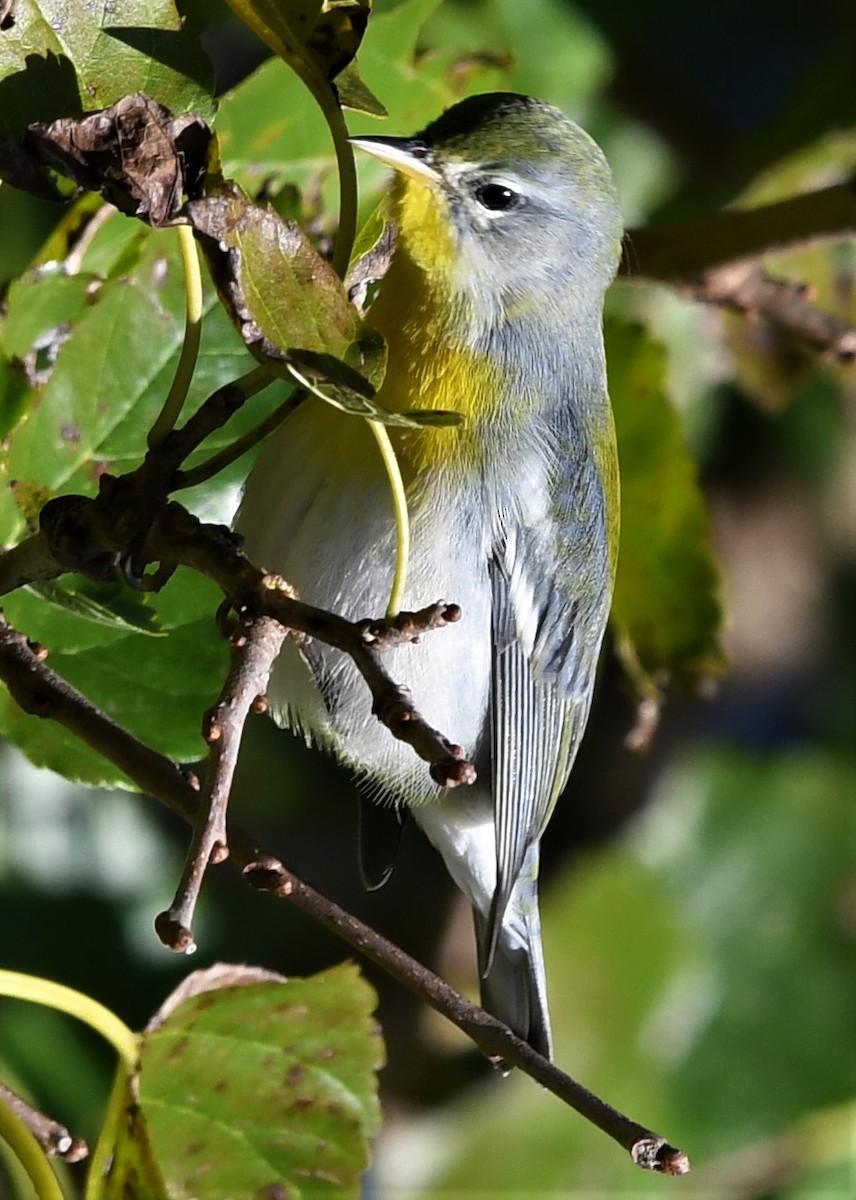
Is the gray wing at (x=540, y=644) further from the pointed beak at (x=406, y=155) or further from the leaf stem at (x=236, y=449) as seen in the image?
the leaf stem at (x=236, y=449)

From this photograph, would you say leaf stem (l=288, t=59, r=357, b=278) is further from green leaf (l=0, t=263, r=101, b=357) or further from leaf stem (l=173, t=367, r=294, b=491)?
green leaf (l=0, t=263, r=101, b=357)

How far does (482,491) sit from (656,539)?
14.2 inches

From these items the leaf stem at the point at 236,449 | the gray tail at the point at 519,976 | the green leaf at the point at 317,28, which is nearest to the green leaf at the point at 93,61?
the green leaf at the point at 317,28

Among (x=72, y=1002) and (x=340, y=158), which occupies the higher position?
(x=340, y=158)

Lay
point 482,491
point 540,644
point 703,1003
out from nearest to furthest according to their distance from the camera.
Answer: point 482,491 → point 540,644 → point 703,1003

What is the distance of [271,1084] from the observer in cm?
114

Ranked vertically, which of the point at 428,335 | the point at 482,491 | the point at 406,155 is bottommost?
the point at 482,491

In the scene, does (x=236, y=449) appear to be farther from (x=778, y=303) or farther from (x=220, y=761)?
(x=778, y=303)

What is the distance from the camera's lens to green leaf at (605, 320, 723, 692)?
167cm

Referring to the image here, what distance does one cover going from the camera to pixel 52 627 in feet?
3.81

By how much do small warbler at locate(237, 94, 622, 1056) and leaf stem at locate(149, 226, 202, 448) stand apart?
0.47 m

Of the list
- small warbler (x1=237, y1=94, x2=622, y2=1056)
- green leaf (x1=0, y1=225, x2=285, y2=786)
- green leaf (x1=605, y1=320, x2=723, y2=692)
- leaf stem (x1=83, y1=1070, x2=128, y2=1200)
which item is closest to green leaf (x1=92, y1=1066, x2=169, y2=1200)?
leaf stem (x1=83, y1=1070, x2=128, y2=1200)

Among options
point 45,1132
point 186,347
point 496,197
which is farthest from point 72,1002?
point 496,197

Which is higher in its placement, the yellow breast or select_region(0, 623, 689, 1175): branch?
the yellow breast
